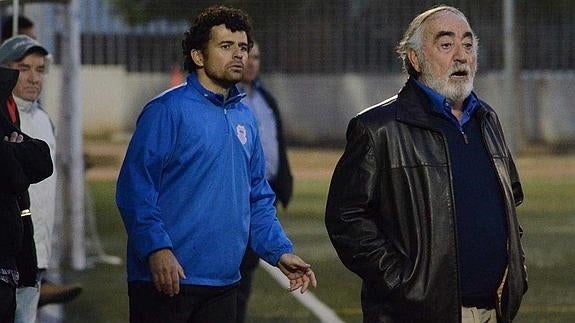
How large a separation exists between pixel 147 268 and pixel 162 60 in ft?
46.0

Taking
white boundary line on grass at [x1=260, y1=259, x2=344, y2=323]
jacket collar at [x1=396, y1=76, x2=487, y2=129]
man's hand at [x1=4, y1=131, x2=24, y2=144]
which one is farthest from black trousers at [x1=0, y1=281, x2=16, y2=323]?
white boundary line on grass at [x1=260, y1=259, x2=344, y2=323]

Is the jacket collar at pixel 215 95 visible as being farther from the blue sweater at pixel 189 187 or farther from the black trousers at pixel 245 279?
the black trousers at pixel 245 279

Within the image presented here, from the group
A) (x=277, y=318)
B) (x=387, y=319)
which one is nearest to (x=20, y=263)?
(x=387, y=319)

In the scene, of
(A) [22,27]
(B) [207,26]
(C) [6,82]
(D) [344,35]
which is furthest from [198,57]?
(D) [344,35]

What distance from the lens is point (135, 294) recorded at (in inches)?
251

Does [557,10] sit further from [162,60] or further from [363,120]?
[363,120]

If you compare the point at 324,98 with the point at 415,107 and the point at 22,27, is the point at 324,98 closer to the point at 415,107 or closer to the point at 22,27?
the point at 22,27

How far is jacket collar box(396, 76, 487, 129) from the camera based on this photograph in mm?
5695

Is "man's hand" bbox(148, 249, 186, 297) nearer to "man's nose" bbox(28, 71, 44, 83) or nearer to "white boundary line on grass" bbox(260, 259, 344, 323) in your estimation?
"man's nose" bbox(28, 71, 44, 83)

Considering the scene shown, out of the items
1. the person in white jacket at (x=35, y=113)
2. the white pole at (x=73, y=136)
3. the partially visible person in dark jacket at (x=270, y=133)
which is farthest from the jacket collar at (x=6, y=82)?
the white pole at (x=73, y=136)

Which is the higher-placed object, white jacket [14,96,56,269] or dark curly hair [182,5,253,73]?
dark curly hair [182,5,253,73]

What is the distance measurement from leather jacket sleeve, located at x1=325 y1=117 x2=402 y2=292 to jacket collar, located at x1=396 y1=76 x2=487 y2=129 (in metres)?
0.15

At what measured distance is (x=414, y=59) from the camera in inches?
233

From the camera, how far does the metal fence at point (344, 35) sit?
63.8ft
